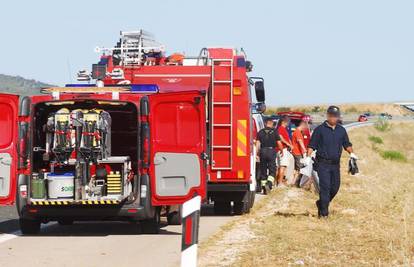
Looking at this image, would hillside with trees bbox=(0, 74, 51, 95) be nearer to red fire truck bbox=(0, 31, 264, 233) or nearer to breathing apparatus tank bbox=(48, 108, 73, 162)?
red fire truck bbox=(0, 31, 264, 233)

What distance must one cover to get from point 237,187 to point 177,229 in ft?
6.32

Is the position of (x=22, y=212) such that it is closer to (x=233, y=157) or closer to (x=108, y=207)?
(x=108, y=207)

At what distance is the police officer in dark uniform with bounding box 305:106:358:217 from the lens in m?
15.5

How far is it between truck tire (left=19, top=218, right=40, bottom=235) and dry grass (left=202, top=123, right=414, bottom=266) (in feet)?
10.5

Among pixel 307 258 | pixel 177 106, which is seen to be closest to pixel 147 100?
pixel 177 106

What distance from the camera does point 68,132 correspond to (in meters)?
13.4

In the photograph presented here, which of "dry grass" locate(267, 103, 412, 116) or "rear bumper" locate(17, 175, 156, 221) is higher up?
"rear bumper" locate(17, 175, 156, 221)

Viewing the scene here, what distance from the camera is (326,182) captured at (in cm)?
1545

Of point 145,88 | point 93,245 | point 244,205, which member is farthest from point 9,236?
point 244,205

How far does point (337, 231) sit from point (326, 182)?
2.02 meters

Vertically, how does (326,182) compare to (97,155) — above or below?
below

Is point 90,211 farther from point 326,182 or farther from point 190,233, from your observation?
point 190,233

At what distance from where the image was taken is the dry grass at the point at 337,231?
1091 centimetres

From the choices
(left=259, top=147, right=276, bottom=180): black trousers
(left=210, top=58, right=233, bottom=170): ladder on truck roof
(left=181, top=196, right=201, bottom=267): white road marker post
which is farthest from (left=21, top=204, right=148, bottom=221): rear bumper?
(left=259, top=147, right=276, bottom=180): black trousers
